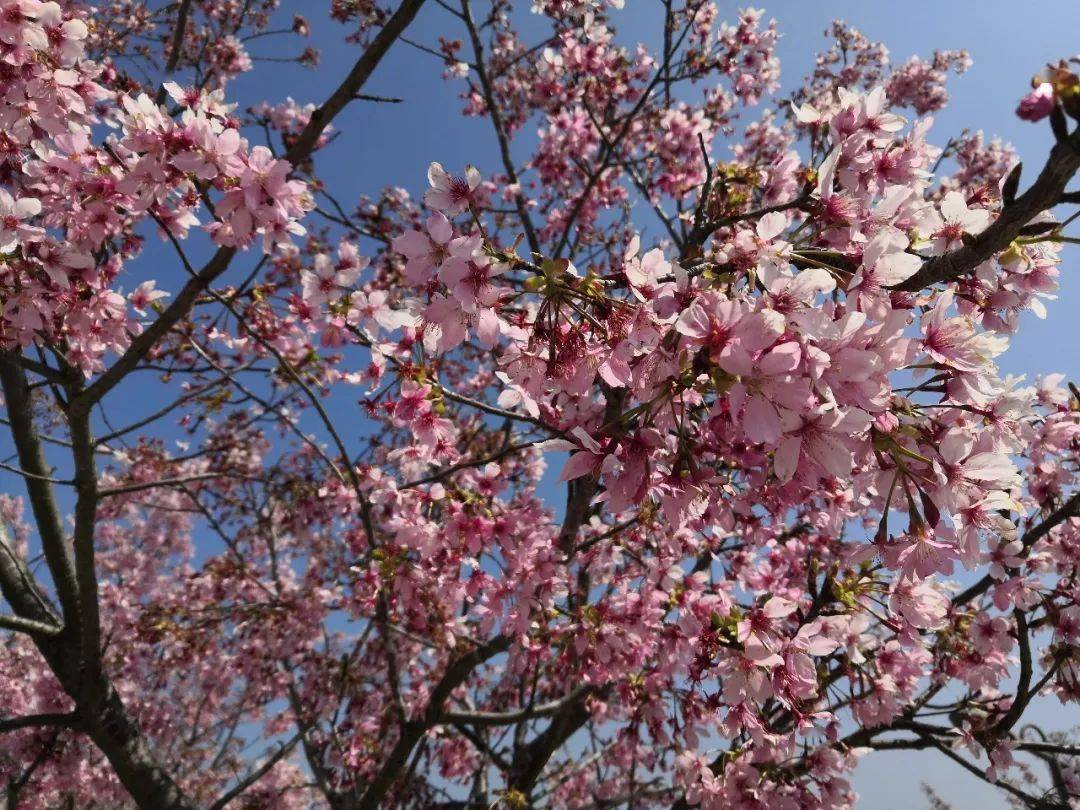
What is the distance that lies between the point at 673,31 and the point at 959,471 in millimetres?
4849

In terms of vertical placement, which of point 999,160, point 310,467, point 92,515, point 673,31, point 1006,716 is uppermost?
point 999,160

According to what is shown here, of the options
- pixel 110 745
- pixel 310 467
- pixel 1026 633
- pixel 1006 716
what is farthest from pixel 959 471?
pixel 310 467

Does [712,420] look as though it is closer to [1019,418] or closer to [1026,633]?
[1019,418]

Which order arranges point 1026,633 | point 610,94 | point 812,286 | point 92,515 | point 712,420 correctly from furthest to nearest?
point 610,94, point 92,515, point 1026,633, point 712,420, point 812,286

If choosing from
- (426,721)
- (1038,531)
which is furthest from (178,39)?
(1038,531)

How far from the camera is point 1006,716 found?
3381mm

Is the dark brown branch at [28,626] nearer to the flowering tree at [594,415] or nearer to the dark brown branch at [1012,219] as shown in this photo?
the flowering tree at [594,415]

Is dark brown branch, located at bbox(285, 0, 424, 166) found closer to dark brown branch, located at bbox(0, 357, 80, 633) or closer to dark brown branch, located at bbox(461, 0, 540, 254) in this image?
dark brown branch, located at bbox(461, 0, 540, 254)

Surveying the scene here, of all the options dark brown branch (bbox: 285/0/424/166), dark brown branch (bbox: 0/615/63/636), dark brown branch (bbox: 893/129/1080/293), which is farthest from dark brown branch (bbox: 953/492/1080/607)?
dark brown branch (bbox: 0/615/63/636)

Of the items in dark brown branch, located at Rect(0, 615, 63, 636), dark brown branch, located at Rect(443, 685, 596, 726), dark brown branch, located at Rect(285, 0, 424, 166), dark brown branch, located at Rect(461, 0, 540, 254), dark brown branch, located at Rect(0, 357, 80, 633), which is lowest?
dark brown branch, located at Rect(443, 685, 596, 726)

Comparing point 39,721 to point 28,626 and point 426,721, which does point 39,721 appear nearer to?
point 28,626

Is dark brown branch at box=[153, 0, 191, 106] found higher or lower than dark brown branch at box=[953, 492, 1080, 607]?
higher

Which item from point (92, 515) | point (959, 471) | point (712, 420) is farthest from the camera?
point (92, 515)

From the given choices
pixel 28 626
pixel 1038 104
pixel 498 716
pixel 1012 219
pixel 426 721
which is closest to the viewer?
pixel 1038 104
